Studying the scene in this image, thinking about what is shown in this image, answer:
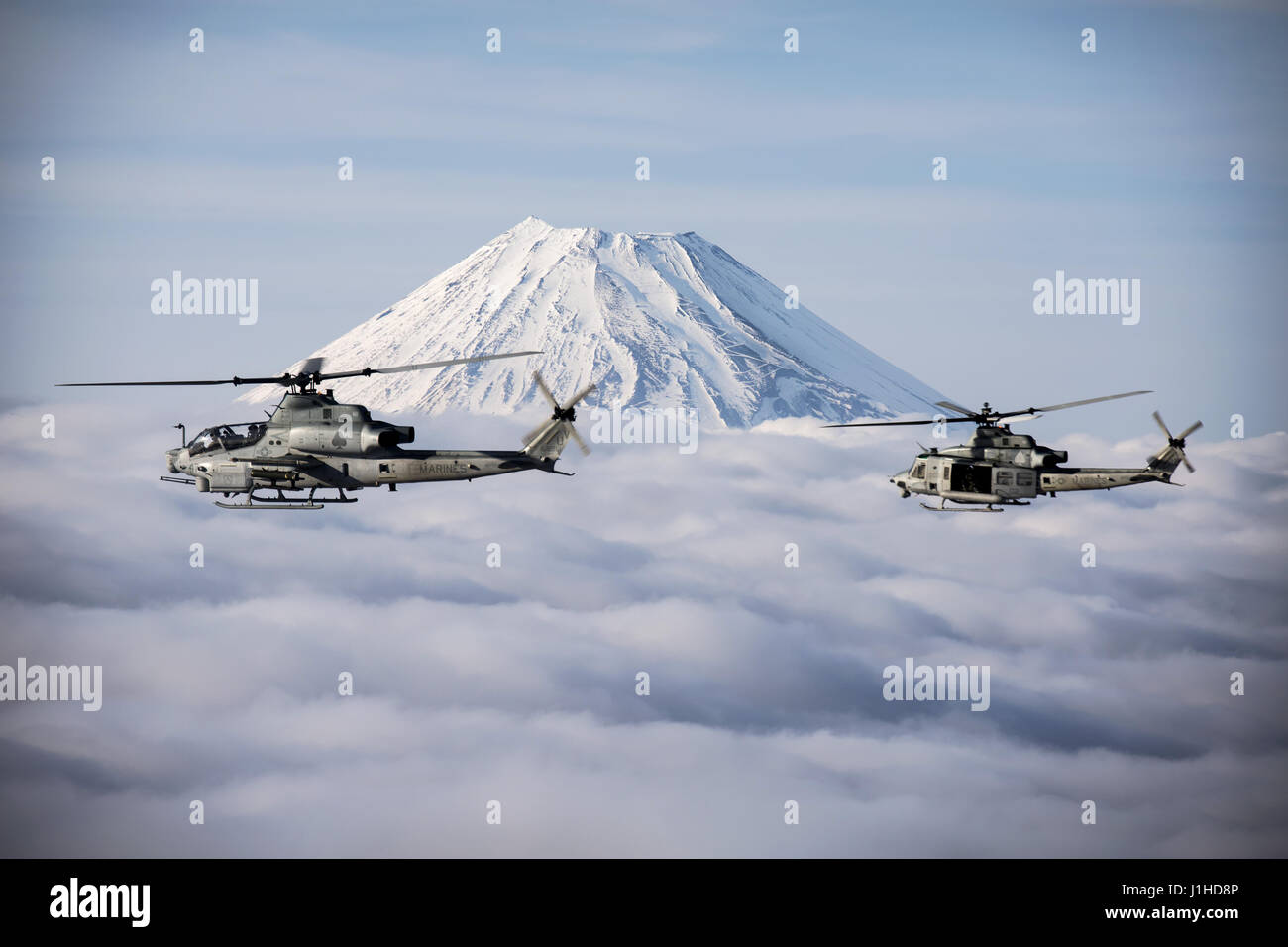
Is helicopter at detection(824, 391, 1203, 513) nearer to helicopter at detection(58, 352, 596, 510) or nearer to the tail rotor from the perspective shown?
the tail rotor

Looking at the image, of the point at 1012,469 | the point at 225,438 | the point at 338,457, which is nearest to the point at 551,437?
the point at 338,457

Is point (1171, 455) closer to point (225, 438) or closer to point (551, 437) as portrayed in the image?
point (551, 437)
